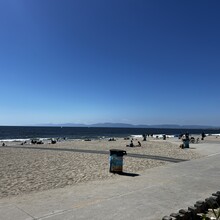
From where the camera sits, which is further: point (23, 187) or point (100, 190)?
point (23, 187)

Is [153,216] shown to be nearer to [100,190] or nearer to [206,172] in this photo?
[100,190]

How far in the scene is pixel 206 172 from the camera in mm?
12797

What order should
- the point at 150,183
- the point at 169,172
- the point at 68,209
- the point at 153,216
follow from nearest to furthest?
the point at 153,216 < the point at 68,209 < the point at 150,183 < the point at 169,172

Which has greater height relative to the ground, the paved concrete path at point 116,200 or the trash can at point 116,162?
the trash can at point 116,162

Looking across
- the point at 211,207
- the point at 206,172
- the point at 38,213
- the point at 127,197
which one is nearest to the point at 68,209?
the point at 38,213

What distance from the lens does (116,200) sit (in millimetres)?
7824

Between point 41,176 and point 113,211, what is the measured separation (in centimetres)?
699

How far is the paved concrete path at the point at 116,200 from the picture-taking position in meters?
6.60

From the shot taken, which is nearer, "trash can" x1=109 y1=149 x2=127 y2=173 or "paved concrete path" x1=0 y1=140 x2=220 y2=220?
"paved concrete path" x1=0 y1=140 x2=220 y2=220

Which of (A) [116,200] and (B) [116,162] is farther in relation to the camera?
(B) [116,162]

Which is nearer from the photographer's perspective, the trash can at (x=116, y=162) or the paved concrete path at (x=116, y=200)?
the paved concrete path at (x=116, y=200)

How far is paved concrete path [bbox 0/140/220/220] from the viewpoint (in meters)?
6.60

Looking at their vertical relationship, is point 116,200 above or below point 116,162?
below

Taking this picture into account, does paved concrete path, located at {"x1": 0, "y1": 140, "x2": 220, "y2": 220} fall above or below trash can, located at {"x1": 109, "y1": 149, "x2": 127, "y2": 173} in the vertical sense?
below
